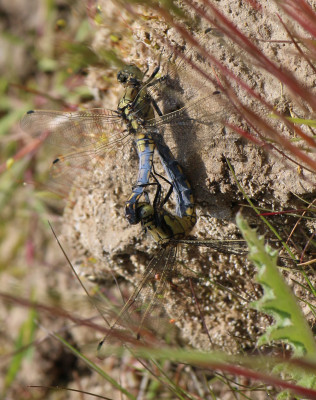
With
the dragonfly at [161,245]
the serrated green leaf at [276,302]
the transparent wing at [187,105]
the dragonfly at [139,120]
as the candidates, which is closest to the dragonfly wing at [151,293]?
the dragonfly at [161,245]

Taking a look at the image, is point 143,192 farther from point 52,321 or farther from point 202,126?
point 52,321

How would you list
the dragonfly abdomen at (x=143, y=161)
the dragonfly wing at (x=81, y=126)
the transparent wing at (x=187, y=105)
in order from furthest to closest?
the dragonfly wing at (x=81, y=126)
the dragonfly abdomen at (x=143, y=161)
the transparent wing at (x=187, y=105)

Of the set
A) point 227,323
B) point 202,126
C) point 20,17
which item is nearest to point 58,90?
point 20,17

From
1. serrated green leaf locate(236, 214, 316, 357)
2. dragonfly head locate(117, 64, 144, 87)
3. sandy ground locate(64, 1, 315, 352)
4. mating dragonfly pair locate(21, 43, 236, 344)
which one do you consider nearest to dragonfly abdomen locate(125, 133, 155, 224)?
mating dragonfly pair locate(21, 43, 236, 344)

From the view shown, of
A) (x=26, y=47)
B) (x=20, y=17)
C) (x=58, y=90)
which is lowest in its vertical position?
(x=58, y=90)

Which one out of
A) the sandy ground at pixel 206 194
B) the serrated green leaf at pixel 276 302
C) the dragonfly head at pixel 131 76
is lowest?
A: the serrated green leaf at pixel 276 302

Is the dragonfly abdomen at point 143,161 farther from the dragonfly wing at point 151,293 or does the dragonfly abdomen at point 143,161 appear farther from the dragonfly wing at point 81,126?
the dragonfly wing at point 151,293

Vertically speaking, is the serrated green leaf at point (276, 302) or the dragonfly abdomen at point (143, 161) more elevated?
the dragonfly abdomen at point (143, 161)
